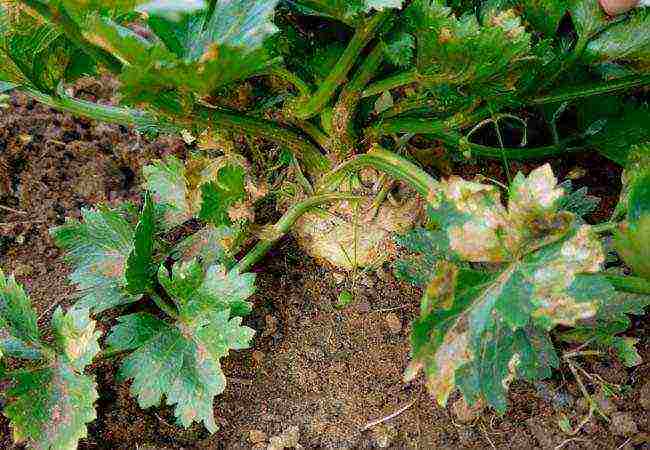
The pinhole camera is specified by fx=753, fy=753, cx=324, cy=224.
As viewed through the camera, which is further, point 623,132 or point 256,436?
point 623,132

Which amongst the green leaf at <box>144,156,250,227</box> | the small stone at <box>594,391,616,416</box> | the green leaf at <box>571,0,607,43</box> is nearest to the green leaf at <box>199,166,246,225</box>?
the green leaf at <box>144,156,250,227</box>

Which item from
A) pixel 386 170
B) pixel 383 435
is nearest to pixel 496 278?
pixel 386 170

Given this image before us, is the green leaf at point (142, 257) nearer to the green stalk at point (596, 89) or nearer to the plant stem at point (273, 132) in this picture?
the plant stem at point (273, 132)

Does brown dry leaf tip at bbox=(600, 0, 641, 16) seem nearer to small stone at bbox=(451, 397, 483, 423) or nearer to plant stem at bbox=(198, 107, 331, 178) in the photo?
plant stem at bbox=(198, 107, 331, 178)

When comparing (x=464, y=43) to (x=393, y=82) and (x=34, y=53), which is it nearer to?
(x=393, y=82)

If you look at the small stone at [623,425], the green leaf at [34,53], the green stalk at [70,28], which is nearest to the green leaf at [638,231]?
the small stone at [623,425]
